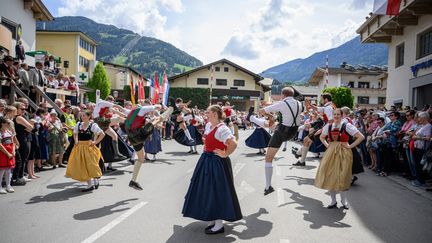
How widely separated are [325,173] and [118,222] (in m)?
3.88

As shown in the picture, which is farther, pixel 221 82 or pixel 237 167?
pixel 221 82

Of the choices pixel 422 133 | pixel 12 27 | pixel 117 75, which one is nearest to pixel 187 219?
pixel 422 133

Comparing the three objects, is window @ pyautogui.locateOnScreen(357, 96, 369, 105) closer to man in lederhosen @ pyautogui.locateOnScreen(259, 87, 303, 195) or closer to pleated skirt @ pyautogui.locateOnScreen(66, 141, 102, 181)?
man in lederhosen @ pyautogui.locateOnScreen(259, 87, 303, 195)

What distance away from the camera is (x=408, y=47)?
65.6 feet

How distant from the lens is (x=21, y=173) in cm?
923

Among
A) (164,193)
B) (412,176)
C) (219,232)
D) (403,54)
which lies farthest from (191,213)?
(403,54)

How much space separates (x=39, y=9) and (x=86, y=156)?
63.4 feet

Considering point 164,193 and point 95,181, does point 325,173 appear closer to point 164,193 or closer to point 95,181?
point 164,193

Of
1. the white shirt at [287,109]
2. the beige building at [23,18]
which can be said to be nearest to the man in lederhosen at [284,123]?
the white shirt at [287,109]

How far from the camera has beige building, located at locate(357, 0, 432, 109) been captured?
56.4 ft

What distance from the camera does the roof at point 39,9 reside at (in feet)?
73.9

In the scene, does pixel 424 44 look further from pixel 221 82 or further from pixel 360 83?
pixel 360 83

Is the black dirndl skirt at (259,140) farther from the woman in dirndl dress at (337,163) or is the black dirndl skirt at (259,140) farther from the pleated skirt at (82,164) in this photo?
the pleated skirt at (82,164)

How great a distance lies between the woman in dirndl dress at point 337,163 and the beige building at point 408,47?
10.6 meters
